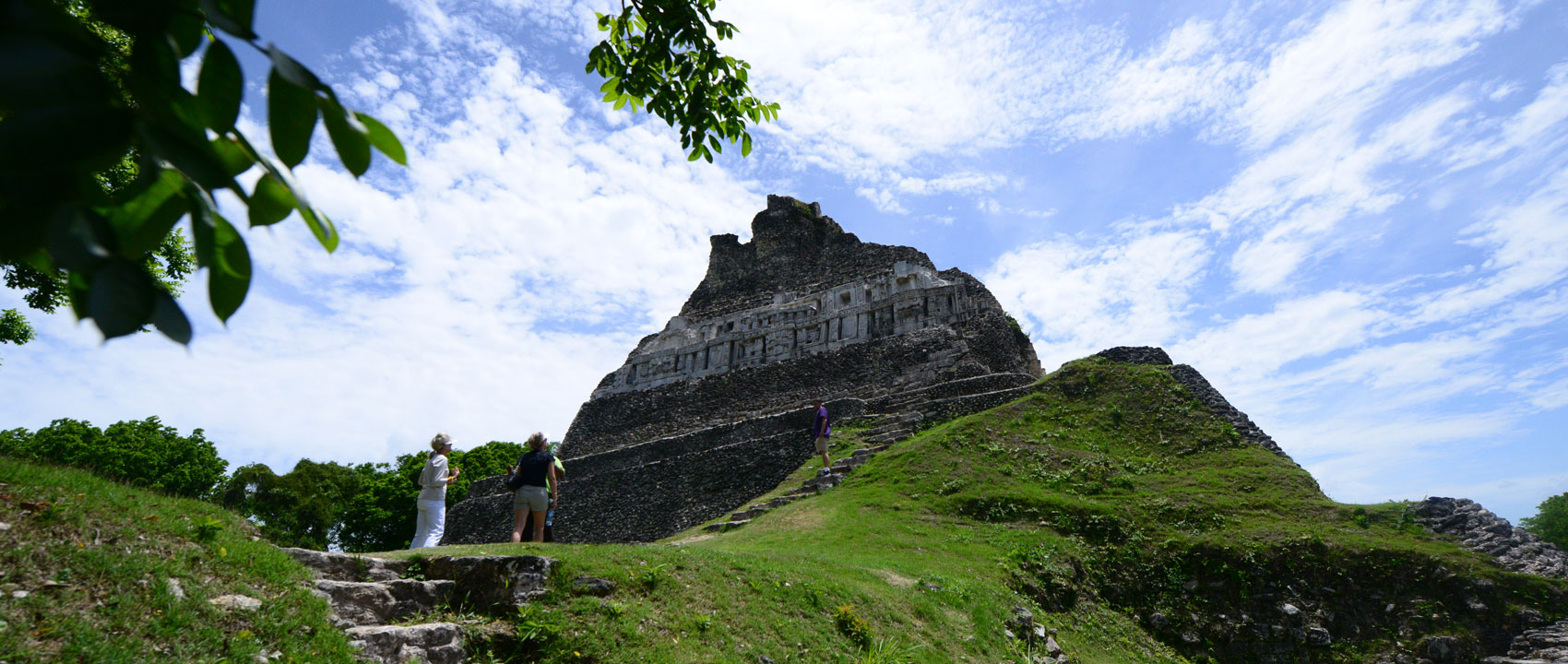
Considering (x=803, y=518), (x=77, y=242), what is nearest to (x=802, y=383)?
(x=803, y=518)

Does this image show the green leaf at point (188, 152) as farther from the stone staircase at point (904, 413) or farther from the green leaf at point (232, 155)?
the stone staircase at point (904, 413)

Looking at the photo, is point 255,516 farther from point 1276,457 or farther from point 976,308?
point 1276,457

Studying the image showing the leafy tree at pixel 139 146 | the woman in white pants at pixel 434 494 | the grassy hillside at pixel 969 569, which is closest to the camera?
the leafy tree at pixel 139 146

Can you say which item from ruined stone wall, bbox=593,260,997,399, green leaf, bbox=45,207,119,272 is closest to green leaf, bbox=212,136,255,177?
green leaf, bbox=45,207,119,272

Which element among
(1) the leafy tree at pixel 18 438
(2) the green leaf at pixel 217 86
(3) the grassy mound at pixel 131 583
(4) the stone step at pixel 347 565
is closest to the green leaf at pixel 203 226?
(2) the green leaf at pixel 217 86

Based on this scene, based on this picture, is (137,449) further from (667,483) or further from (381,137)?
(381,137)

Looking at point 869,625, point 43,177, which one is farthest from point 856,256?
point 43,177

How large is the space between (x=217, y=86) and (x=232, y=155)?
0.12 m

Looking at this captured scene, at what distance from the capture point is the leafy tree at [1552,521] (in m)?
27.3

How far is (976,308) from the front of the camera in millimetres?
23688

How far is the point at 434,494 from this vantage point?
8.05 metres

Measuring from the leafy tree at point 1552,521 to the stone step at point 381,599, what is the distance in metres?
36.4

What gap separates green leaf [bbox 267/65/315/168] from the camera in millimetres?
1170

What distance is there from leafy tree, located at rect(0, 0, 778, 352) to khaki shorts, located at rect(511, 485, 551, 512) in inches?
284
